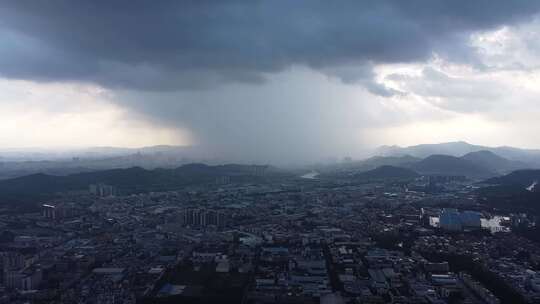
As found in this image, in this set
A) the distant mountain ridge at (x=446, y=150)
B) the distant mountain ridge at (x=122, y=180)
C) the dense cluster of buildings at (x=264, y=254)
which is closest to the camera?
the dense cluster of buildings at (x=264, y=254)

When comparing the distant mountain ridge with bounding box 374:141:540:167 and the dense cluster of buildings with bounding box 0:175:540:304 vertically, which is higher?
the distant mountain ridge with bounding box 374:141:540:167

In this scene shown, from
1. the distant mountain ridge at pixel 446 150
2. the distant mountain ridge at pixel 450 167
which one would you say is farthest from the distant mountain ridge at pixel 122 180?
the distant mountain ridge at pixel 446 150

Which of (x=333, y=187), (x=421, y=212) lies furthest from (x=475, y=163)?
(x=421, y=212)

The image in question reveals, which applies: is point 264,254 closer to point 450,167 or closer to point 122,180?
point 122,180

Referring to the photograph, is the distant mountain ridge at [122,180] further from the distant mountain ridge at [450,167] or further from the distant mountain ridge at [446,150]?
the distant mountain ridge at [446,150]

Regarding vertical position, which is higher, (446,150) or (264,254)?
(446,150)

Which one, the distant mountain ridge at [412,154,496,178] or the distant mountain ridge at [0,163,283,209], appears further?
the distant mountain ridge at [412,154,496,178]

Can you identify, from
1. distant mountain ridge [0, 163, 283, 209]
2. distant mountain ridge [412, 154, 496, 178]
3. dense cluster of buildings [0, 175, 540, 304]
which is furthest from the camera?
distant mountain ridge [412, 154, 496, 178]

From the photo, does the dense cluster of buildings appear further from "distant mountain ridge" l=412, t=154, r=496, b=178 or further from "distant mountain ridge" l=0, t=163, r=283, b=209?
"distant mountain ridge" l=412, t=154, r=496, b=178

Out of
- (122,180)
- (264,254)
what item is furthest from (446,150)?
(264,254)

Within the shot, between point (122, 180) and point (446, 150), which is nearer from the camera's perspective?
point (122, 180)

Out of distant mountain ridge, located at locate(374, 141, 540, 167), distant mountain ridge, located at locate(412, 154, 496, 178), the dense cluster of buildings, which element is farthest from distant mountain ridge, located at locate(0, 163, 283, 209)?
distant mountain ridge, located at locate(374, 141, 540, 167)

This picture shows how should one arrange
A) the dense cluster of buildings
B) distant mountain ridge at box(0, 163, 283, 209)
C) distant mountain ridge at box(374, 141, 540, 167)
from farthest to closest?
distant mountain ridge at box(374, 141, 540, 167)
distant mountain ridge at box(0, 163, 283, 209)
the dense cluster of buildings
